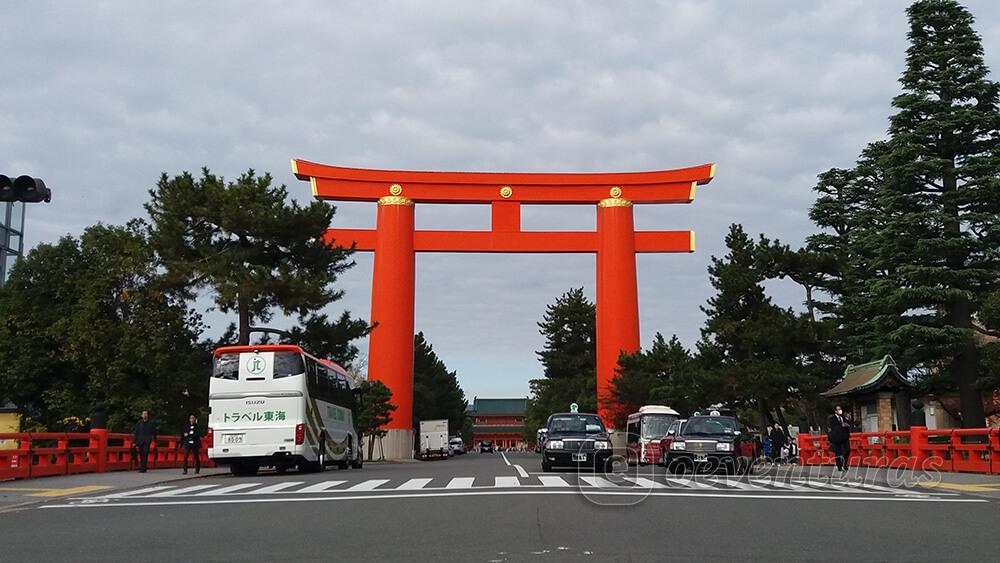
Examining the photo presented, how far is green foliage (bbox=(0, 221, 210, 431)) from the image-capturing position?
33.9 metres

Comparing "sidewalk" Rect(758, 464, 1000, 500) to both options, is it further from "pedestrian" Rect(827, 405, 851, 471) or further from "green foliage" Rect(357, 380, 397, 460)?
"green foliage" Rect(357, 380, 397, 460)

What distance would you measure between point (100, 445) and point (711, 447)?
1603 cm

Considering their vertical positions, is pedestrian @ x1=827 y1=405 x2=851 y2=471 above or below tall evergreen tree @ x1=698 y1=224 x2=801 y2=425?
below

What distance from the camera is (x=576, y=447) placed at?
25.8 meters

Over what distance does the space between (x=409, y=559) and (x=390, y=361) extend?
1776 inches

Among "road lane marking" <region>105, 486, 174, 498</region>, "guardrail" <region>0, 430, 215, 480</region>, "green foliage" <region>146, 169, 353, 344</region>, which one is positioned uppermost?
"green foliage" <region>146, 169, 353, 344</region>

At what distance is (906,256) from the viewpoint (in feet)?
107

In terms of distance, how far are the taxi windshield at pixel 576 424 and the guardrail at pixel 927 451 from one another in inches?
287

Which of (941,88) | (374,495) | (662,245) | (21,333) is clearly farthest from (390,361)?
(374,495)

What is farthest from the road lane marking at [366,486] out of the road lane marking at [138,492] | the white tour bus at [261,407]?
the white tour bus at [261,407]

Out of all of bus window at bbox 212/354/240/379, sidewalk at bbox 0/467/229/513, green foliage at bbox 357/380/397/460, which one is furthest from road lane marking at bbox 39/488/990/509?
green foliage at bbox 357/380/397/460

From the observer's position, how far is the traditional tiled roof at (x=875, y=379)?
2970cm

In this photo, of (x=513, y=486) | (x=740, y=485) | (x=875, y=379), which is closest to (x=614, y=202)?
(x=875, y=379)

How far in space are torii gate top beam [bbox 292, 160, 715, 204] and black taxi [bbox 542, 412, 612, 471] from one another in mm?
24720
